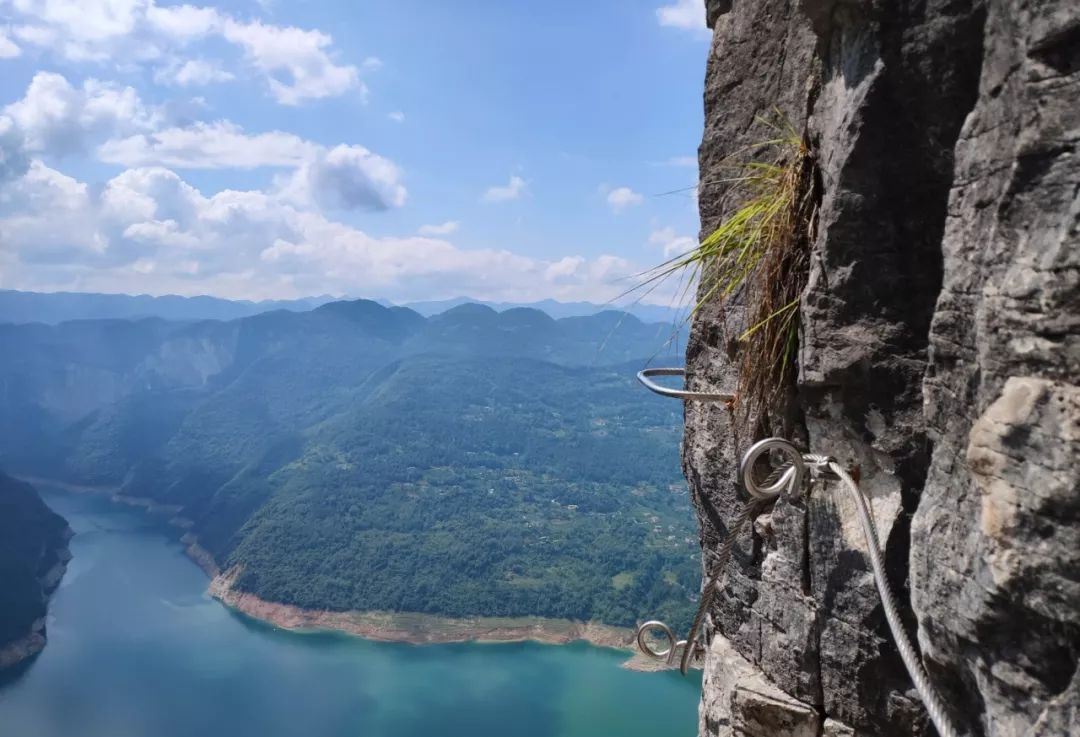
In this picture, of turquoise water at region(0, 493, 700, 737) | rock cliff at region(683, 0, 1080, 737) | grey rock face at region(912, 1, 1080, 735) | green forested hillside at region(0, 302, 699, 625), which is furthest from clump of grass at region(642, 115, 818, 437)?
green forested hillside at region(0, 302, 699, 625)

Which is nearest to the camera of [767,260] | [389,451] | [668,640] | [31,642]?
[767,260]

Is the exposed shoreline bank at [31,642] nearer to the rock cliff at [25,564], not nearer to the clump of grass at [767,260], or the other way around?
the rock cliff at [25,564]

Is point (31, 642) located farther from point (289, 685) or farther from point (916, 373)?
point (916, 373)

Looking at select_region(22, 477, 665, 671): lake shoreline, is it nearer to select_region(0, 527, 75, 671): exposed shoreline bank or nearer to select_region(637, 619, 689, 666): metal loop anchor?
select_region(0, 527, 75, 671): exposed shoreline bank

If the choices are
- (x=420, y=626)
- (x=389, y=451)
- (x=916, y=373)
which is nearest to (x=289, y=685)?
(x=420, y=626)

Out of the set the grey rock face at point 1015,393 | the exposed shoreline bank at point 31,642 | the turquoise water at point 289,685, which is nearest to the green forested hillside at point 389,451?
the turquoise water at point 289,685

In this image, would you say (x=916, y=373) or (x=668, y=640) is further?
(x=668, y=640)

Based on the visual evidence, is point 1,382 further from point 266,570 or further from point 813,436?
point 813,436
